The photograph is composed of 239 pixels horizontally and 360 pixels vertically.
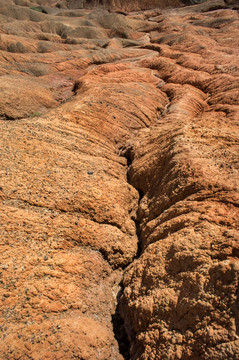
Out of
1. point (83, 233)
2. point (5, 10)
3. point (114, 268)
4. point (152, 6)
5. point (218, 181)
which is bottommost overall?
point (114, 268)

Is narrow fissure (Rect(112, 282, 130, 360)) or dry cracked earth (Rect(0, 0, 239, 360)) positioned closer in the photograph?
dry cracked earth (Rect(0, 0, 239, 360))

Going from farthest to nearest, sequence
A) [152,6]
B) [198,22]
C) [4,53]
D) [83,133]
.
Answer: [152,6], [198,22], [4,53], [83,133]

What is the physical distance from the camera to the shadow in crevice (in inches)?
157

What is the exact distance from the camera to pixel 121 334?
420cm

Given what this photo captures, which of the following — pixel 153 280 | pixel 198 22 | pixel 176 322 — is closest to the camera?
pixel 176 322

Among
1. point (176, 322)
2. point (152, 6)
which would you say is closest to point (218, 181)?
point (176, 322)

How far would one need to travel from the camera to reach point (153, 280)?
4.02m

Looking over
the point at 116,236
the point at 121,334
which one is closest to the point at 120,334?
the point at 121,334

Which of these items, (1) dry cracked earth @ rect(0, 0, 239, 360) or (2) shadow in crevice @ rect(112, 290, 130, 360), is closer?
(1) dry cracked earth @ rect(0, 0, 239, 360)

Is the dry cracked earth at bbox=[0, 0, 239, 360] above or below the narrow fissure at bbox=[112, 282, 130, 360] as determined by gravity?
above

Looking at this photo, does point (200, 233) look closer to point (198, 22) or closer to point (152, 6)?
point (198, 22)

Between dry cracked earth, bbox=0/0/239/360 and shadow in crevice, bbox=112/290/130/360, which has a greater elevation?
dry cracked earth, bbox=0/0/239/360

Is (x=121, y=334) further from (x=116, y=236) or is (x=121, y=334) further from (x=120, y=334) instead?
(x=116, y=236)

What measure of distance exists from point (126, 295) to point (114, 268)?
78 centimetres
